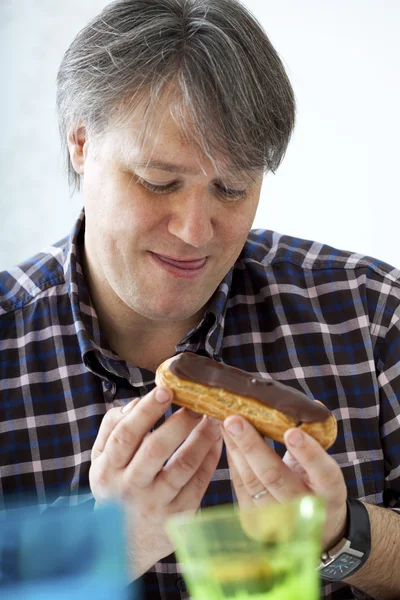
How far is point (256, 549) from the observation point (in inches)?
24.8

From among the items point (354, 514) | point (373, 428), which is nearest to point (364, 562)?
point (354, 514)

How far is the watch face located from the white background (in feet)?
6.10

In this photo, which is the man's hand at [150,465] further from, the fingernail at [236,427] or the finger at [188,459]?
the fingernail at [236,427]

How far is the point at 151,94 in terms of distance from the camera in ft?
4.57

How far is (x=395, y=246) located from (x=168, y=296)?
168cm

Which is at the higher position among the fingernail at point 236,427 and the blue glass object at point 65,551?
the blue glass object at point 65,551

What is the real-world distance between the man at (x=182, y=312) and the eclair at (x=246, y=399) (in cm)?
4

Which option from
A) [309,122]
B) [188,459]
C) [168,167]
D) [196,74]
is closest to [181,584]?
[188,459]

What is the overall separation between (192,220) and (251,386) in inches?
13.4

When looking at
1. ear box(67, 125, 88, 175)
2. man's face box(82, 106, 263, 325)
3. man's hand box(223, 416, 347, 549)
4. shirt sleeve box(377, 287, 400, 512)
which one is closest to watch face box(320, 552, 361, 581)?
man's hand box(223, 416, 347, 549)

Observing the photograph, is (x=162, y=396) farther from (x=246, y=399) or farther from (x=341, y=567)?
(x=341, y=567)

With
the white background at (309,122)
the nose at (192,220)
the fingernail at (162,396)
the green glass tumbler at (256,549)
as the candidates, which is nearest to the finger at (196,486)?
the fingernail at (162,396)

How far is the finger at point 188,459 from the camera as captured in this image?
1145mm

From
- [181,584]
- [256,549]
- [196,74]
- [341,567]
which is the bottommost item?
[181,584]
